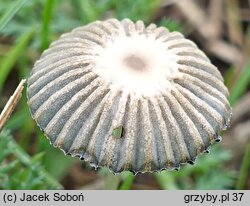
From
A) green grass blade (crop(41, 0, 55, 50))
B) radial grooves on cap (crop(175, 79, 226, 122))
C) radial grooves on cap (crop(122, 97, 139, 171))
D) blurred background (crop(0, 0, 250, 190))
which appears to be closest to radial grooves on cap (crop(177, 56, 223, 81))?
radial grooves on cap (crop(175, 79, 226, 122))

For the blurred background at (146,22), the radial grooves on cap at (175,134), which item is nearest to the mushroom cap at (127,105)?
the radial grooves on cap at (175,134)

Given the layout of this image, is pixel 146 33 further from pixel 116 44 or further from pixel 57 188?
pixel 57 188

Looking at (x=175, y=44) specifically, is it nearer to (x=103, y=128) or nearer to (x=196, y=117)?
(x=196, y=117)

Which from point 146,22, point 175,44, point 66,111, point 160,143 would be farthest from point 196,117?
point 146,22

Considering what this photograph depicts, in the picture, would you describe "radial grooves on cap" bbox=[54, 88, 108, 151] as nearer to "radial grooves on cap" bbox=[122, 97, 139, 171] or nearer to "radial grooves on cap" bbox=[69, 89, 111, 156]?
"radial grooves on cap" bbox=[69, 89, 111, 156]
